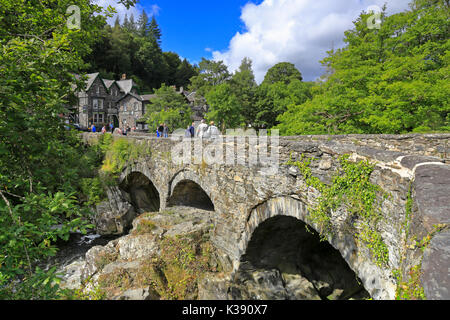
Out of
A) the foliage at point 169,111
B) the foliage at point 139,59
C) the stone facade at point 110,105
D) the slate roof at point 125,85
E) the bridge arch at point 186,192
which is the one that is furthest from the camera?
the foliage at point 139,59

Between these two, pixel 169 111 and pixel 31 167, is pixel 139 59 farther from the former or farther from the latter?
pixel 31 167

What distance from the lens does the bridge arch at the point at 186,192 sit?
1022 centimetres

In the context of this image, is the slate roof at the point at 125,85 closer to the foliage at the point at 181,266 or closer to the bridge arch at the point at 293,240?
the foliage at the point at 181,266

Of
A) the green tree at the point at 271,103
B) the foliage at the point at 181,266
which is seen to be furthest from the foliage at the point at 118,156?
the green tree at the point at 271,103

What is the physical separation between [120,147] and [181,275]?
424 inches

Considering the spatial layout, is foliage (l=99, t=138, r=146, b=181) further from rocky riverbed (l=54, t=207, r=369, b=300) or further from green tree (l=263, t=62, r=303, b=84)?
green tree (l=263, t=62, r=303, b=84)

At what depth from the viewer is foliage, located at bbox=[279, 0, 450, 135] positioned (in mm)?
9430

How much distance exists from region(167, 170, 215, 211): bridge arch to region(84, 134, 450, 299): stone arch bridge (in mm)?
46

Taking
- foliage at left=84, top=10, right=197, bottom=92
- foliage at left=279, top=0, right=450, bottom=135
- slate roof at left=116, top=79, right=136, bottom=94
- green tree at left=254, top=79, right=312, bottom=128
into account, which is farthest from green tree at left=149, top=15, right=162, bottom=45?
foliage at left=279, top=0, right=450, bottom=135

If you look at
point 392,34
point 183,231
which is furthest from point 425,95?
point 183,231

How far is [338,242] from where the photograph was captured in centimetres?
414

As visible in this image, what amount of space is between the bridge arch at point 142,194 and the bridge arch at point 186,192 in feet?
16.0

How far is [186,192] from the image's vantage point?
11.5 metres

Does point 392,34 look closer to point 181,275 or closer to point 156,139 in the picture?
point 156,139
